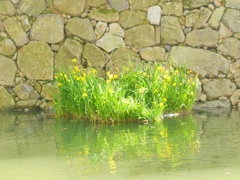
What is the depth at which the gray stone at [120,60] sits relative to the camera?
919 centimetres

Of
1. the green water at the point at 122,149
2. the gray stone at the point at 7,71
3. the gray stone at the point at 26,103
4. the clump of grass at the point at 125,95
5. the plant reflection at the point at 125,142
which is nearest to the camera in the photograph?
the green water at the point at 122,149

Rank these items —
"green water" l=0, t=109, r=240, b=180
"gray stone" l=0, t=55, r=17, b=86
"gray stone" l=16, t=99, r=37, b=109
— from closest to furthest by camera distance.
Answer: "green water" l=0, t=109, r=240, b=180 < "gray stone" l=0, t=55, r=17, b=86 < "gray stone" l=16, t=99, r=37, b=109

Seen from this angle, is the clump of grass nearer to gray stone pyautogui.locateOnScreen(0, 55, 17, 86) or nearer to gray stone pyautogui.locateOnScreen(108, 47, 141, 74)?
gray stone pyautogui.locateOnScreen(108, 47, 141, 74)

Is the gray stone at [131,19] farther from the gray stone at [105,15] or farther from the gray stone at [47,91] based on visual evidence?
the gray stone at [47,91]

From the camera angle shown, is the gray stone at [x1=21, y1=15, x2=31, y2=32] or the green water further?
the gray stone at [x1=21, y1=15, x2=31, y2=32]

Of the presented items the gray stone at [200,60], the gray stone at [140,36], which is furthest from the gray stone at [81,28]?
the gray stone at [200,60]

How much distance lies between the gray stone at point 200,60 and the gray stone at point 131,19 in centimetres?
64

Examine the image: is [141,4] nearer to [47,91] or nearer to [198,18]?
[198,18]

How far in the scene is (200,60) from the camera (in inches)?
362

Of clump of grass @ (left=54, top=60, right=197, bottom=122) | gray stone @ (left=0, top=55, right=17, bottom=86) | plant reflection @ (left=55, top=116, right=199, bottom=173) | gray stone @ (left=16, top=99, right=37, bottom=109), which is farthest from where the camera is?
gray stone @ (left=16, top=99, right=37, bottom=109)

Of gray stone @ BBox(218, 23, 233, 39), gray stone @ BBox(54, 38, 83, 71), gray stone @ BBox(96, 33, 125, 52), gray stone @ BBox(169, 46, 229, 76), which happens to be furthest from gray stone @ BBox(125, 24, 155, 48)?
gray stone @ BBox(218, 23, 233, 39)

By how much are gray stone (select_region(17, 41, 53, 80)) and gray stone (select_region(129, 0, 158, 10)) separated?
140 cm

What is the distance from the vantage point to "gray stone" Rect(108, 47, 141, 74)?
30.1 feet

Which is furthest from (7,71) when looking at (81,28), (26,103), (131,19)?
(131,19)
